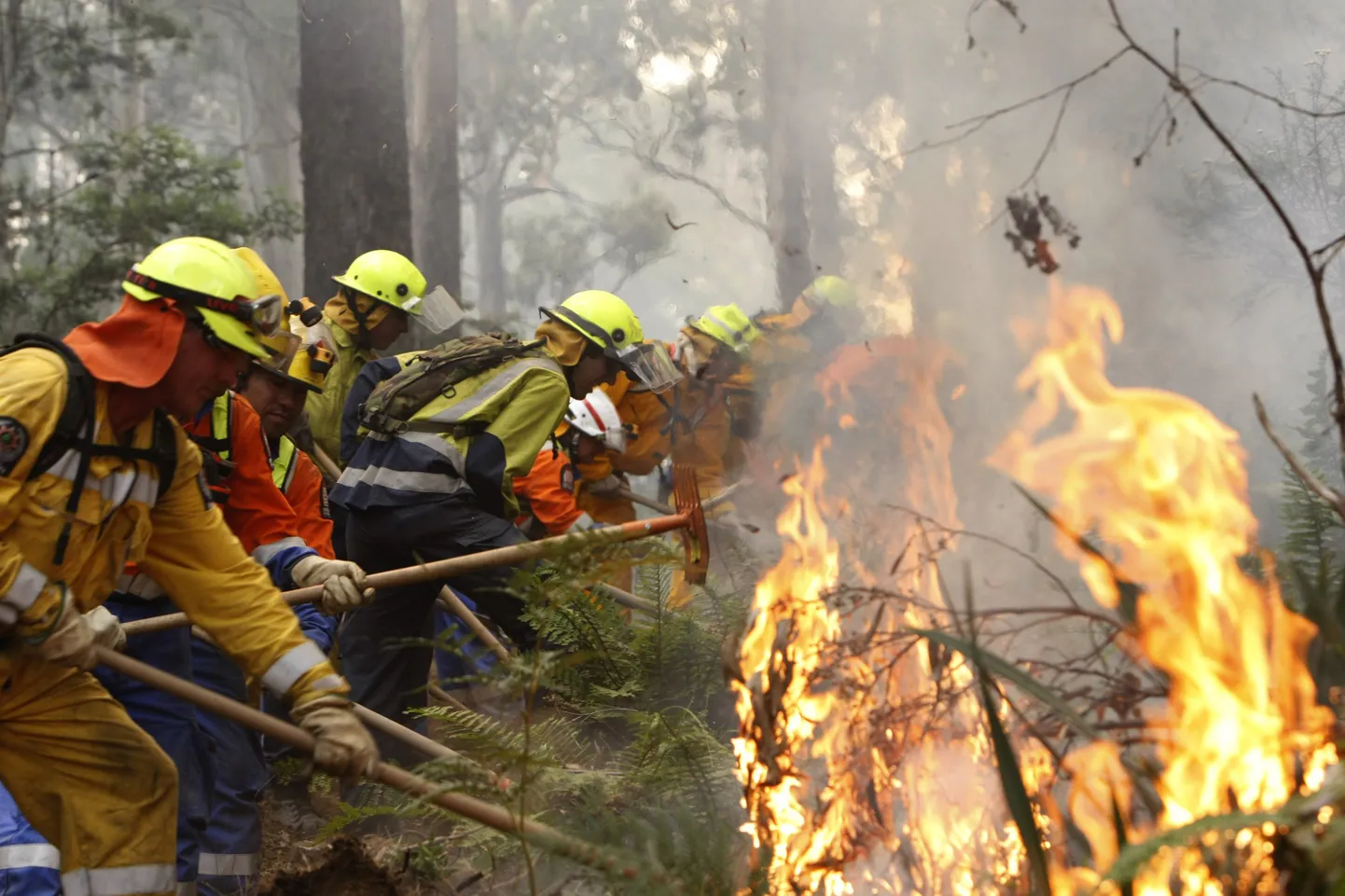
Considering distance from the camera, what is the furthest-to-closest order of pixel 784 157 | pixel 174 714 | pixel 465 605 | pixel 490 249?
pixel 490 249, pixel 784 157, pixel 465 605, pixel 174 714

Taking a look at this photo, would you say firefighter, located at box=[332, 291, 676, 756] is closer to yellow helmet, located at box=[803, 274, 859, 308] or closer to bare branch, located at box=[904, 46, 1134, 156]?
bare branch, located at box=[904, 46, 1134, 156]

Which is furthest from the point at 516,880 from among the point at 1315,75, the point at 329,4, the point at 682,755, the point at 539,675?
the point at 329,4

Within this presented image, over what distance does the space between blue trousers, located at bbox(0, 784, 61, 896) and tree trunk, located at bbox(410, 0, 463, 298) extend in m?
12.0

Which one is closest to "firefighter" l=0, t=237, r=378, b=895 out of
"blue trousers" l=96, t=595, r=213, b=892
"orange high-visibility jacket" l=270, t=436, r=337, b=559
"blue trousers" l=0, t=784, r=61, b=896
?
"blue trousers" l=0, t=784, r=61, b=896

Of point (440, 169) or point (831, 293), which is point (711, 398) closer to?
point (831, 293)

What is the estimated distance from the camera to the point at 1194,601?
3.08m

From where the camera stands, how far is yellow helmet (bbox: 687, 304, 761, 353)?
9852mm

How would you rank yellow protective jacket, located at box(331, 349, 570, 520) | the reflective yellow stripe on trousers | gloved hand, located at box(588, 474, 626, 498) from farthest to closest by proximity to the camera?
gloved hand, located at box(588, 474, 626, 498) → yellow protective jacket, located at box(331, 349, 570, 520) → the reflective yellow stripe on trousers

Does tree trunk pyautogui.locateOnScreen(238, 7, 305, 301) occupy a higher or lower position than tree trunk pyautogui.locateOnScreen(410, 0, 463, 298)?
higher

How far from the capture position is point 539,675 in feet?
10.3

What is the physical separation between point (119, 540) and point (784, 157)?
9.43m

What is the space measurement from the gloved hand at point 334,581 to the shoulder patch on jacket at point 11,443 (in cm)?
149

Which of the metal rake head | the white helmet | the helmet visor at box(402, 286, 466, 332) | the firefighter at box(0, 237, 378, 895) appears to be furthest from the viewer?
the white helmet

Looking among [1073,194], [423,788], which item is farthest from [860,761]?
[1073,194]
